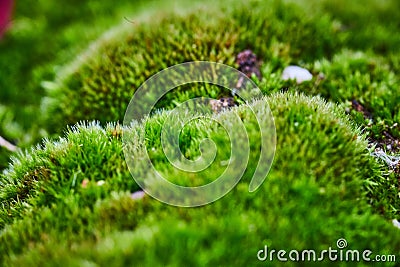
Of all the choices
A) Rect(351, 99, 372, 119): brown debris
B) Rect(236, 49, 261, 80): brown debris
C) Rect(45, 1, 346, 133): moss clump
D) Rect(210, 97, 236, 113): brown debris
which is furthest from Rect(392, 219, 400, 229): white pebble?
Rect(45, 1, 346, 133): moss clump

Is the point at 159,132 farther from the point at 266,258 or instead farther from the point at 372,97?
the point at 372,97

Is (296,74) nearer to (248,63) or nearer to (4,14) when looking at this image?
(248,63)

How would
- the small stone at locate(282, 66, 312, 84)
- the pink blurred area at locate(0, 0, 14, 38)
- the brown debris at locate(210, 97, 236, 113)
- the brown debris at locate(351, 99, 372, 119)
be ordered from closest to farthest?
the brown debris at locate(210, 97, 236, 113) < the brown debris at locate(351, 99, 372, 119) < the small stone at locate(282, 66, 312, 84) < the pink blurred area at locate(0, 0, 14, 38)

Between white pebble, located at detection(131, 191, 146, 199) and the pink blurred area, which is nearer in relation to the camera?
white pebble, located at detection(131, 191, 146, 199)

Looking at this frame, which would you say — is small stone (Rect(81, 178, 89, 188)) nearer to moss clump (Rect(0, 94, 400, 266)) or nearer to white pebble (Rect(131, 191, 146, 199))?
moss clump (Rect(0, 94, 400, 266))

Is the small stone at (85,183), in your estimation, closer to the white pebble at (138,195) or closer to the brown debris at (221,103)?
the white pebble at (138,195)

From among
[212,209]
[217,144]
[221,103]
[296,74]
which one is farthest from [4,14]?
[212,209]

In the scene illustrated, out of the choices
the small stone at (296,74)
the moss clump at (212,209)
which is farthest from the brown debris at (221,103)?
the small stone at (296,74)
